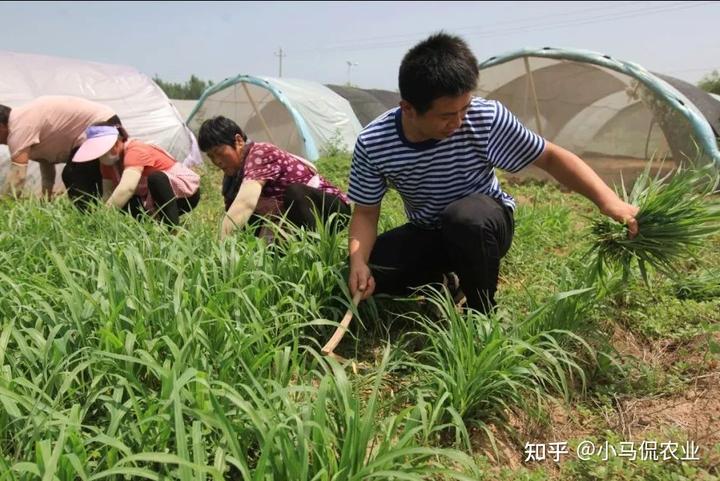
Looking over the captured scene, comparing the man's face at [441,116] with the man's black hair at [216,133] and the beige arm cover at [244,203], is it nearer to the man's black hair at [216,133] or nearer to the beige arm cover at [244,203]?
the beige arm cover at [244,203]

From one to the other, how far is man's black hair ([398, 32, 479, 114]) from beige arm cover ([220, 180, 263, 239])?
1158 millimetres

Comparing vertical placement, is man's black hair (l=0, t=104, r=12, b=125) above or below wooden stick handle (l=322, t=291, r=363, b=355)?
above

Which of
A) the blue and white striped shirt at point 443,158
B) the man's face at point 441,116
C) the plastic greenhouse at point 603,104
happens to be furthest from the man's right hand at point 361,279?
the plastic greenhouse at point 603,104

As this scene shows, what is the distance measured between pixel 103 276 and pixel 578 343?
160 centimetres

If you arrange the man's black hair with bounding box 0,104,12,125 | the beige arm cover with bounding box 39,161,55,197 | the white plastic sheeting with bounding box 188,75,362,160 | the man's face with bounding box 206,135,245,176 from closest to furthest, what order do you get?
the man's face with bounding box 206,135,245,176 → the man's black hair with bounding box 0,104,12,125 → the beige arm cover with bounding box 39,161,55,197 → the white plastic sheeting with bounding box 188,75,362,160

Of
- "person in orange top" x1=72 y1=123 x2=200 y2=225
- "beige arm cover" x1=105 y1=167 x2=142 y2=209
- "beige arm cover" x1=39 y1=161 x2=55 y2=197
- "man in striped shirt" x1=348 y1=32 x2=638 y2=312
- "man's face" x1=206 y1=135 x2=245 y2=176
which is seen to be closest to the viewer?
"man in striped shirt" x1=348 y1=32 x2=638 y2=312

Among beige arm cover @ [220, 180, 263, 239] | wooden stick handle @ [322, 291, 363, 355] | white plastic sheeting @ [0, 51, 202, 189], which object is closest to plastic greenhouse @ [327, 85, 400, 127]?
white plastic sheeting @ [0, 51, 202, 189]

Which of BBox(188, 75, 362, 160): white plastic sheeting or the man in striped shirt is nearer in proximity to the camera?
the man in striped shirt

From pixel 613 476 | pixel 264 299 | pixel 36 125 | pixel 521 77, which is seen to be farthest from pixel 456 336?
pixel 521 77

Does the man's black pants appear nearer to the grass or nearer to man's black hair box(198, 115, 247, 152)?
the grass

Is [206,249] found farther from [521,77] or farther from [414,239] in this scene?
[521,77]

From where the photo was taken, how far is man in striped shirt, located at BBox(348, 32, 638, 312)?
6.40 feet

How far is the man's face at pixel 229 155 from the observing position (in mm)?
2785

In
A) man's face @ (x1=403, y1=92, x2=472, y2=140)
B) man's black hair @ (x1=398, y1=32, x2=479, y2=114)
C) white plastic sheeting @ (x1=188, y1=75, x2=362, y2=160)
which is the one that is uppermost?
man's black hair @ (x1=398, y1=32, x2=479, y2=114)
